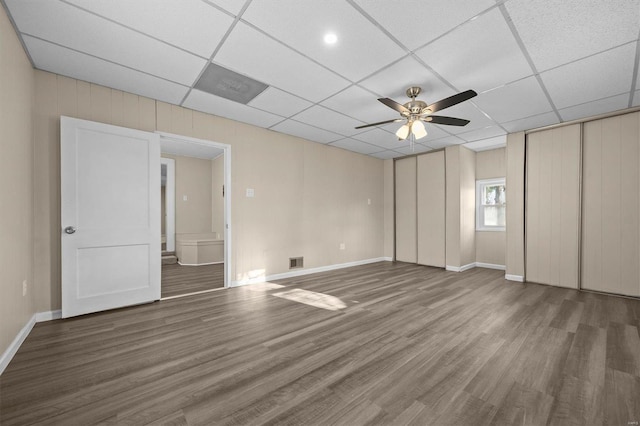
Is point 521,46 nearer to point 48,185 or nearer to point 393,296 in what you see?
point 393,296

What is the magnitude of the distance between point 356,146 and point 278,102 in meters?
2.54

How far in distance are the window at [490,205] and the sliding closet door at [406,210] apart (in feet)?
4.73

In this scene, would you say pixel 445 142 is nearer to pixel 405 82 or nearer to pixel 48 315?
pixel 405 82

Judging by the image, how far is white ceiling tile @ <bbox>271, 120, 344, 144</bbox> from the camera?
14.8 ft

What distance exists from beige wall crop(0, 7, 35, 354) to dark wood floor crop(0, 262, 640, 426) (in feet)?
1.16

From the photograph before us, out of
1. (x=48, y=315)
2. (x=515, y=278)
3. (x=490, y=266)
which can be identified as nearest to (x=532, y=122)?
(x=515, y=278)

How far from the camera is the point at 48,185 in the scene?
2908 mm

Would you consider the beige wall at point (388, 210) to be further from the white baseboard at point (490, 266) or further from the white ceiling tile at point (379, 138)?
the white baseboard at point (490, 266)

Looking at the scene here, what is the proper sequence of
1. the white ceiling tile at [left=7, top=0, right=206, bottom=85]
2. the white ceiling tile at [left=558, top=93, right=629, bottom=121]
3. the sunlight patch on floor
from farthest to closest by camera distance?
1. the white ceiling tile at [left=558, top=93, right=629, bottom=121]
2. the sunlight patch on floor
3. the white ceiling tile at [left=7, top=0, right=206, bottom=85]

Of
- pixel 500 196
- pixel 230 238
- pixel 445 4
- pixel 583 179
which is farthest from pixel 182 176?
pixel 583 179

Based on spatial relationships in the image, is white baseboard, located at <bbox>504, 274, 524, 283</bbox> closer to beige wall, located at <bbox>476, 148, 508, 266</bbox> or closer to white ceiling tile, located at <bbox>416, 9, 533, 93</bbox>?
beige wall, located at <bbox>476, 148, 508, 266</bbox>

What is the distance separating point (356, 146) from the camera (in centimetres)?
579

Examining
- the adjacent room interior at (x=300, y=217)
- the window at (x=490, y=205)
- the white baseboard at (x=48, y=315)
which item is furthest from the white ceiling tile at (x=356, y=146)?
the white baseboard at (x=48, y=315)

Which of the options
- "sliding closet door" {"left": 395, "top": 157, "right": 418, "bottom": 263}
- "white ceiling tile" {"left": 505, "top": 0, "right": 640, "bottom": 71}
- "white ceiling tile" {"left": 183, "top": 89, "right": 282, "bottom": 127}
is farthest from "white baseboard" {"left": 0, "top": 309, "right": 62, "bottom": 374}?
"sliding closet door" {"left": 395, "top": 157, "right": 418, "bottom": 263}
